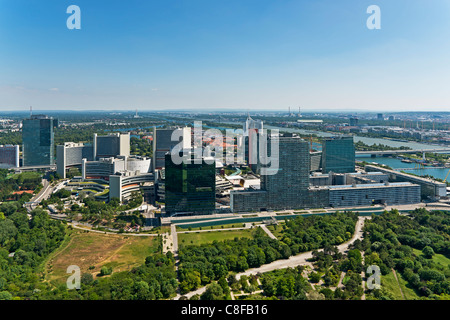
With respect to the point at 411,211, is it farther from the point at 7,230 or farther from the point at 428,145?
the point at 428,145

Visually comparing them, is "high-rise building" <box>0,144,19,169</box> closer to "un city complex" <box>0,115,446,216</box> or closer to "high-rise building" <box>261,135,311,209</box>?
"un city complex" <box>0,115,446,216</box>

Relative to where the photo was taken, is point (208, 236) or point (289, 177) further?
point (289, 177)

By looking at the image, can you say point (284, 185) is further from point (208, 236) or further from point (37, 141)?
A: point (37, 141)

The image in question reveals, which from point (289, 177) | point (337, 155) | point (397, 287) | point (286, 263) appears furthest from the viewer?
point (337, 155)

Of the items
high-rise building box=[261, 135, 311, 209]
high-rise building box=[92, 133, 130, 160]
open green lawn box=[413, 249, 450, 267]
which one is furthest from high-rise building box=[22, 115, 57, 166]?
open green lawn box=[413, 249, 450, 267]

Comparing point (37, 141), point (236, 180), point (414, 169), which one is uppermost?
point (37, 141)

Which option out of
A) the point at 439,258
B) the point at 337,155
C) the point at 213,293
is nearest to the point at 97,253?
the point at 213,293

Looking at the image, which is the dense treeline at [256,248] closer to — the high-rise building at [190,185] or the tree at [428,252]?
the tree at [428,252]
